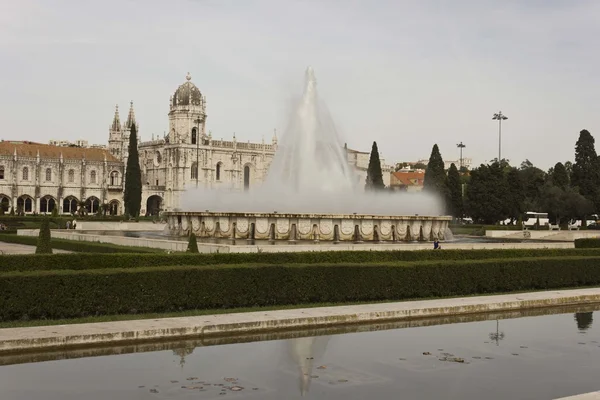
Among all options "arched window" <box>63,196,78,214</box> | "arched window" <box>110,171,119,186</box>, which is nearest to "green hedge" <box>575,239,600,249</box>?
"arched window" <box>63,196,78,214</box>

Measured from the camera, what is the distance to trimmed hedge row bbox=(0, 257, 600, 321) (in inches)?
526

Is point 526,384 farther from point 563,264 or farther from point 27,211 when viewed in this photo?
point 27,211

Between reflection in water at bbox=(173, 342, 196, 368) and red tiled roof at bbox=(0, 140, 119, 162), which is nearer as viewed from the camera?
reflection in water at bbox=(173, 342, 196, 368)

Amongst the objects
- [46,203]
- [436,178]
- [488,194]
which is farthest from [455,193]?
[46,203]

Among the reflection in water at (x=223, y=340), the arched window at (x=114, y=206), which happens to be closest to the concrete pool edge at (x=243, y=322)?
the reflection in water at (x=223, y=340)

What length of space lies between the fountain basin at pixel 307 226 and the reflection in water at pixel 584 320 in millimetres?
12632

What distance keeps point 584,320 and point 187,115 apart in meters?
77.6

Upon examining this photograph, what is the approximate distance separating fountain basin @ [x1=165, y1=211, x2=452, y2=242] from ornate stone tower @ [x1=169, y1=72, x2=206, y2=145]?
60.3 m

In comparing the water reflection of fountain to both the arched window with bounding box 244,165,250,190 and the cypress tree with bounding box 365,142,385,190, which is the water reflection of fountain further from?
the arched window with bounding box 244,165,250,190

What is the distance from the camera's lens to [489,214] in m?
63.5

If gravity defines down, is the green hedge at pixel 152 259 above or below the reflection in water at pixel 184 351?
above

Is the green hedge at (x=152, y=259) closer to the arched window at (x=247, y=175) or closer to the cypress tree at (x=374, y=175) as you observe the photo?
the cypress tree at (x=374, y=175)

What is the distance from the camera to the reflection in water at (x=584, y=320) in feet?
45.9

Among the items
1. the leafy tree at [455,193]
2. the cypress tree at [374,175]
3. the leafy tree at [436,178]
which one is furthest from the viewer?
the cypress tree at [374,175]
